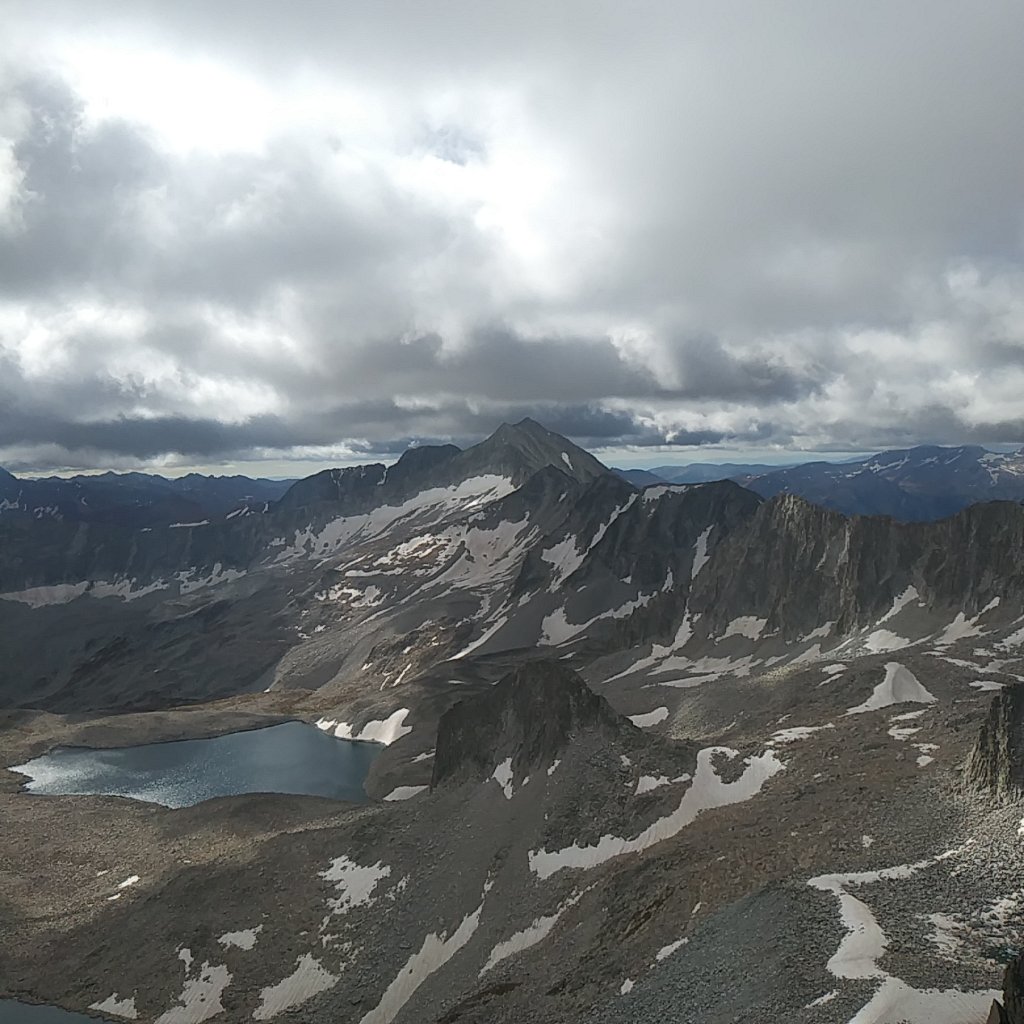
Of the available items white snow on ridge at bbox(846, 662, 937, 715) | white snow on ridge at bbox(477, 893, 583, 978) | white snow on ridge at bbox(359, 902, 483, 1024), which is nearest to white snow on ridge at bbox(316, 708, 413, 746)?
white snow on ridge at bbox(359, 902, 483, 1024)

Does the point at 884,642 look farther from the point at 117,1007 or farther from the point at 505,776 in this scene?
the point at 117,1007

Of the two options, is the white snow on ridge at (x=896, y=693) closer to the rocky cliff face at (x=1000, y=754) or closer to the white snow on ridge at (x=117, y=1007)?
the rocky cliff face at (x=1000, y=754)

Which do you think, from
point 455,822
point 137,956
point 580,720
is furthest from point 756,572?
point 137,956

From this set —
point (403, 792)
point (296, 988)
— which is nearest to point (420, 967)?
point (296, 988)

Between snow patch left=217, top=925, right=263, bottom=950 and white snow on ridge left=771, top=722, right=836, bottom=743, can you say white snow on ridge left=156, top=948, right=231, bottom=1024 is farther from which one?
white snow on ridge left=771, top=722, right=836, bottom=743

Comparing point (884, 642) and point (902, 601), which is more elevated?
point (902, 601)

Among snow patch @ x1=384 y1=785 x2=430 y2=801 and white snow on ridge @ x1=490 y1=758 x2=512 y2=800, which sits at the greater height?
white snow on ridge @ x1=490 y1=758 x2=512 y2=800

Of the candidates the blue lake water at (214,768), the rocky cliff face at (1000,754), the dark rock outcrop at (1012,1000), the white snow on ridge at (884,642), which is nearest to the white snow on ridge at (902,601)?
the white snow on ridge at (884,642)
